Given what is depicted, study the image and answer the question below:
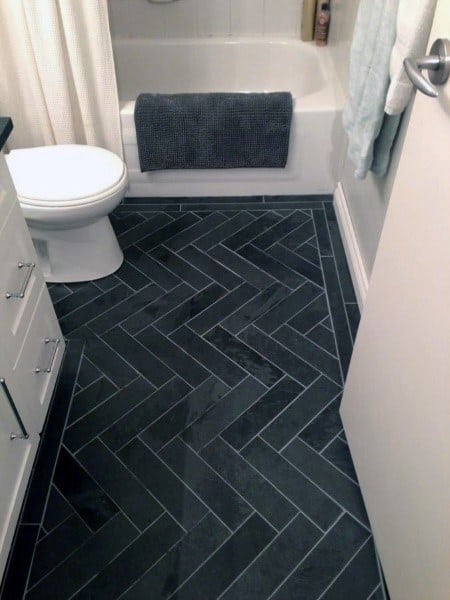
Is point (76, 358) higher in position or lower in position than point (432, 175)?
lower

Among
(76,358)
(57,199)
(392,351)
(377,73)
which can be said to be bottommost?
(76,358)

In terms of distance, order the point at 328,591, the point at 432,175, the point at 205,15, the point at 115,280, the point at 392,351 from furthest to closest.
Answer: the point at 205,15 < the point at 115,280 < the point at 328,591 < the point at 392,351 < the point at 432,175

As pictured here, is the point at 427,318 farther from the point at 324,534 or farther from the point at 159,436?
the point at 159,436

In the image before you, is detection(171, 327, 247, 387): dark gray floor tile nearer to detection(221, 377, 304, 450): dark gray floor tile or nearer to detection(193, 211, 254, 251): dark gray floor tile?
detection(221, 377, 304, 450): dark gray floor tile

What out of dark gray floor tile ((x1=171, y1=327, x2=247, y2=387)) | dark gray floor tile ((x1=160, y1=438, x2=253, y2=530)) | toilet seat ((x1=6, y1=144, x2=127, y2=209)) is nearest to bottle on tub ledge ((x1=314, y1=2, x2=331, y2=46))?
toilet seat ((x1=6, y1=144, x2=127, y2=209))


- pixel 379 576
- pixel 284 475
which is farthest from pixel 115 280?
pixel 379 576

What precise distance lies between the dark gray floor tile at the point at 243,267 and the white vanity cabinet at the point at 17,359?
34.1 inches

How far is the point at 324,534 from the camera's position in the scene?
57.9 inches

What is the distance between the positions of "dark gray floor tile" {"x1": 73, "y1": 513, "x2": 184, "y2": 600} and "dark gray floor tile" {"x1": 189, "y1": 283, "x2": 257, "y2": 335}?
0.73 m

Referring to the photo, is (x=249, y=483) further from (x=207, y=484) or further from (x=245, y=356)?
(x=245, y=356)

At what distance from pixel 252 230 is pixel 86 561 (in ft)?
4.95

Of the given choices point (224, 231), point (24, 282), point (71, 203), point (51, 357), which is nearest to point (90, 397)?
point (51, 357)

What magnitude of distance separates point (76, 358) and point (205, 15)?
6.53ft

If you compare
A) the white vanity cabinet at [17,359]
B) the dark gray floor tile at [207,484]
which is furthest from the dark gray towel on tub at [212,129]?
the dark gray floor tile at [207,484]
